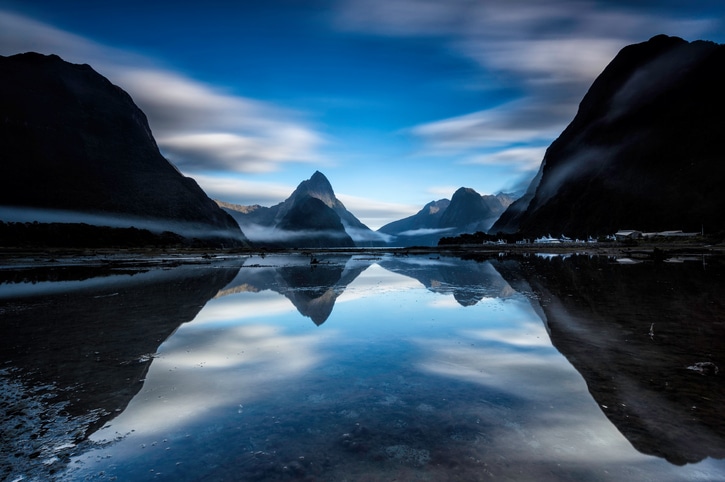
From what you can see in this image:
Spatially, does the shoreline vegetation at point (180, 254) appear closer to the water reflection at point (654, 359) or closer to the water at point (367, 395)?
the water reflection at point (654, 359)

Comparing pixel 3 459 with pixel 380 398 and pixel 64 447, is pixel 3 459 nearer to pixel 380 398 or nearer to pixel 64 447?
pixel 64 447

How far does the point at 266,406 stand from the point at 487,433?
18.0 feet

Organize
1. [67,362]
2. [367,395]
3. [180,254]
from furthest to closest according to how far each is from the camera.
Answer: [180,254] < [67,362] < [367,395]

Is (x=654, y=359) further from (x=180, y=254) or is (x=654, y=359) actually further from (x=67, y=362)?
(x=180, y=254)

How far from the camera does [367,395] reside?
1120 cm

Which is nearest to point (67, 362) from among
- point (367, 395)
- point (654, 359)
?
point (367, 395)

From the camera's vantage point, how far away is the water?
7664 mm

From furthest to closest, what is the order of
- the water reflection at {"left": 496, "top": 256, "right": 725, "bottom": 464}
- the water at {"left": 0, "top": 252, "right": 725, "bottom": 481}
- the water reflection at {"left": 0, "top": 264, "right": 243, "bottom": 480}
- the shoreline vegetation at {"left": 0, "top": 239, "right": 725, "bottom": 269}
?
the shoreline vegetation at {"left": 0, "top": 239, "right": 725, "bottom": 269}
the water reflection at {"left": 496, "top": 256, "right": 725, "bottom": 464}
the water reflection at {"left": 0, "top": 264, "right": 243, "bottom": 480}
the water at {"left": 0, "top": 252, "right": 725, "bottom": 481}

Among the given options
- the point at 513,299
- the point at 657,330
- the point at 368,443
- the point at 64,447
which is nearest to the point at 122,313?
the point at 64,447

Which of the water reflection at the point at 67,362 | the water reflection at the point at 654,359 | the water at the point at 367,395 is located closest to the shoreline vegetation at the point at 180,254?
the water reflection at the point at 654,359

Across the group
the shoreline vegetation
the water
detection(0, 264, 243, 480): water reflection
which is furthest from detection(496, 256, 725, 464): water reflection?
the shoreline vegetation

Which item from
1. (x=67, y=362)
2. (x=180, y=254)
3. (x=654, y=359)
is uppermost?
(x=654, y=359)

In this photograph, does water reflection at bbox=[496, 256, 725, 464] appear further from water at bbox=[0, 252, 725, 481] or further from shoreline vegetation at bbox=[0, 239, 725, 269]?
shoreline vegetation at bbox=[0, 239, 725, 269]

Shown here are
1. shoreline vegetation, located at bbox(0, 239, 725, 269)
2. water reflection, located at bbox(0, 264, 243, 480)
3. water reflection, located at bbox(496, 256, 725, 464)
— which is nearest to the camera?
water reflection, located at bbox(0, 264, 243, 480)
